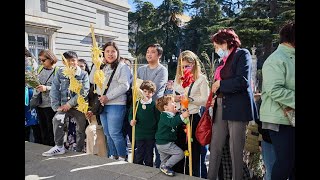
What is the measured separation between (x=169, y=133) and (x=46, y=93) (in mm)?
2093

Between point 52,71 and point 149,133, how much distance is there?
6.18ft

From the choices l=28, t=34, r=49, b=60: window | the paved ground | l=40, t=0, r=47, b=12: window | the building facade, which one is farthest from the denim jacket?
l=40, t=0, r=47, b=12: window

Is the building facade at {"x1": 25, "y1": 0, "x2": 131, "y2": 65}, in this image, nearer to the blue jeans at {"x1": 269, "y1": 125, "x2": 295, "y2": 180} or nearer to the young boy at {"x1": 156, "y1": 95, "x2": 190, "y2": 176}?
→ the young boy at {"x1": 156, "y1": 95, "x2": 190, "y2": 176}

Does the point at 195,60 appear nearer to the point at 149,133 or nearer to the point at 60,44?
the point at 149,133

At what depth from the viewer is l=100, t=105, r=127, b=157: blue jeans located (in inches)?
150

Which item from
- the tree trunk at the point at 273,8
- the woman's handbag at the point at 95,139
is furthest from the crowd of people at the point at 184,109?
the tree trunk at the point at 273,8

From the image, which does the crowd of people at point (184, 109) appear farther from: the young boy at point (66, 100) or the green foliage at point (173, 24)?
the green foliage at point (173, 24)

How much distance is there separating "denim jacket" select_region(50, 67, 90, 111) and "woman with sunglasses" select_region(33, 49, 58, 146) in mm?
294

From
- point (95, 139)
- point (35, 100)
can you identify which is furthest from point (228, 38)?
point (35, 100)

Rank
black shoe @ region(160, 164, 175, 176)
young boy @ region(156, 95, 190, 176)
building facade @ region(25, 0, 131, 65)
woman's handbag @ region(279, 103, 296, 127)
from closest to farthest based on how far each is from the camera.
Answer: woman's handbag @ region(279, 103, 296, 127) → black shoe @ region(160, 164, 175, 176) → young boy @ region(156, 95, 190, 176) → building facade @ region(25, 0, 131, 65)

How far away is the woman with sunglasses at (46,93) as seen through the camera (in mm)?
4371

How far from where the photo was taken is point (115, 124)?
12.4 feet

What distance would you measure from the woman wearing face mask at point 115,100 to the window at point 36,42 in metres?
12.6
